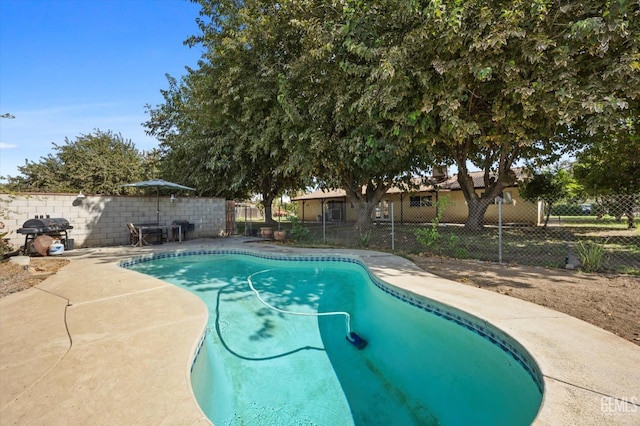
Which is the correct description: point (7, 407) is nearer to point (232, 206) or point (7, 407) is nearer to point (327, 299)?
point (327, 299)

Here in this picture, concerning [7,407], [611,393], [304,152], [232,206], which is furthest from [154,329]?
[232,206]

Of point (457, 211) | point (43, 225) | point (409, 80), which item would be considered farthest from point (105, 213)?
point (457, 211)

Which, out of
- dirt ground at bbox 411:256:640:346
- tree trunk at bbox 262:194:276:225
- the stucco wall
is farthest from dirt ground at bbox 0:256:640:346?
tree trunk at bbox 262:194:276:225

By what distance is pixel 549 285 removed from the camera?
15.3 feet

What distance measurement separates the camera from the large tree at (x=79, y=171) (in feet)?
68.4

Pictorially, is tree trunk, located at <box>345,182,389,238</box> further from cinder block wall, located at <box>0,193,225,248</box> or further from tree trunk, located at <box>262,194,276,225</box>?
tree trunk, located at <box>262,194,276,225</box>

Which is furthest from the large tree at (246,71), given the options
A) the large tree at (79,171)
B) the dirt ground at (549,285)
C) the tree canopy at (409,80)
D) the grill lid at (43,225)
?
the large tree at (79,171)

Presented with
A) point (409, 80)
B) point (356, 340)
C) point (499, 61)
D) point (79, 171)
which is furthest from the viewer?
point (79, 171)

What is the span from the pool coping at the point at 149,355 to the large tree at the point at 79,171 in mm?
20239

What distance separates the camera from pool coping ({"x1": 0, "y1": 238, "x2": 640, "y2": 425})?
1795mm

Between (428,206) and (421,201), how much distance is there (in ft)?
2.06

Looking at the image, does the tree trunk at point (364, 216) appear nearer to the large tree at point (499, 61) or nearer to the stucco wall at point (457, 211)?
the stucco wall at point (457, 211)

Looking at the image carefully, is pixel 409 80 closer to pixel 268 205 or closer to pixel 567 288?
pixel 567 288

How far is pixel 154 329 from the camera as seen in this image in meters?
3.02
